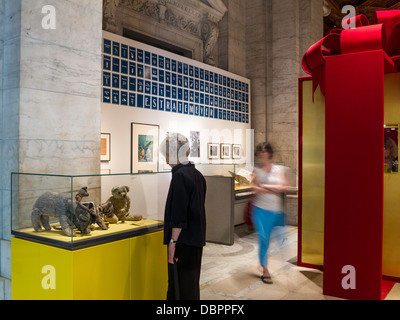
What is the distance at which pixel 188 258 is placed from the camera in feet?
10.9

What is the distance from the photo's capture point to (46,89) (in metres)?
4.13

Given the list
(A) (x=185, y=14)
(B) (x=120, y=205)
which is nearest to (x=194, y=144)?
(A) (x=185, y=14)

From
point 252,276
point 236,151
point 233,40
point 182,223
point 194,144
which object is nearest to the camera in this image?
point 182,223

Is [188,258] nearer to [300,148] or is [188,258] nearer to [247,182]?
[300,148]

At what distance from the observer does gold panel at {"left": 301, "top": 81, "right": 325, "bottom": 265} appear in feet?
18.7

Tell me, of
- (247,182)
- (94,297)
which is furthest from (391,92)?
(94,297)

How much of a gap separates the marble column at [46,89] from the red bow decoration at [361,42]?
288 centimetres

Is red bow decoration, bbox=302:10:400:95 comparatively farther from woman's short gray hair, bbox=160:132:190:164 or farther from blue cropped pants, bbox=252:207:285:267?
woman's short gray hair, bbox=160:132:190:164

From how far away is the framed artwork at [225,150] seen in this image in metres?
10.5

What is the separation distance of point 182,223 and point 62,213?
98 cm

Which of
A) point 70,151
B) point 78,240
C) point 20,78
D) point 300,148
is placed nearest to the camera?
point 78,240

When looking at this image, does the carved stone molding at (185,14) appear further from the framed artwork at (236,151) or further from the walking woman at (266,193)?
the walking woman at (266,193)

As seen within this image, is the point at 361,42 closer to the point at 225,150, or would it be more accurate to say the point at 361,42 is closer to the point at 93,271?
the point at 93,271

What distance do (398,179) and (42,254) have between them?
→ 15.3 feet
